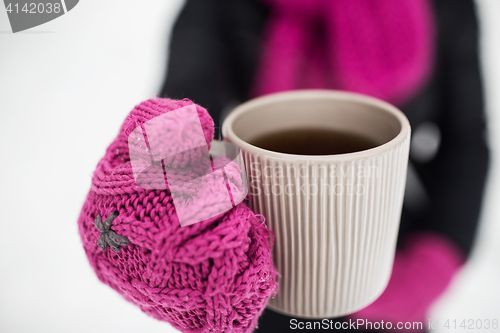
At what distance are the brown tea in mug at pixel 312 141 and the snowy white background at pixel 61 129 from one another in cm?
18

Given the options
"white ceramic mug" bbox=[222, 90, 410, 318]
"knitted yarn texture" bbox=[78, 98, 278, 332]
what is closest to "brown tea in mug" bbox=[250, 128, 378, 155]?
"white ceramic mug" bbox=[222, 90, 410, 318]

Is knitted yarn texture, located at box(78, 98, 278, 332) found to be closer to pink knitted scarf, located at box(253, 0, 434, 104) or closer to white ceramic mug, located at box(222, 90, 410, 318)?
white ceramic mug, located at box(222, 90, 410, 318)

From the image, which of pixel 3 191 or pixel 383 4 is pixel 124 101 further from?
pixel 383 4

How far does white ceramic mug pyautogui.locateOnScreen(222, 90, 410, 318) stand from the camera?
10.7 inches

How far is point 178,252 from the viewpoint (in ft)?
0.75

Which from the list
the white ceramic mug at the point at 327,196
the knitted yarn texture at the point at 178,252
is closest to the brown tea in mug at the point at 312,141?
the white ceramic mug at the point at 327,196

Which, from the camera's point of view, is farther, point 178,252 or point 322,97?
point 322,97

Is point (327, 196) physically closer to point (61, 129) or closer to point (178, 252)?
point (178, 252)

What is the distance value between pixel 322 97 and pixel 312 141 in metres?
0.05

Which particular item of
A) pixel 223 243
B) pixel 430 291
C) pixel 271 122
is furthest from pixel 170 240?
pixel 430 291

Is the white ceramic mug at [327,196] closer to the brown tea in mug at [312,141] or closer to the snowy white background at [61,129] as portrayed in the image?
the brown tea in mug at [312,141]

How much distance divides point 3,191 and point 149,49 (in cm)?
25

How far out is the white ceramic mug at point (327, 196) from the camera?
0.90ft

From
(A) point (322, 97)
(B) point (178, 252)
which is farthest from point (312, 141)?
(B) point (178, 252)
